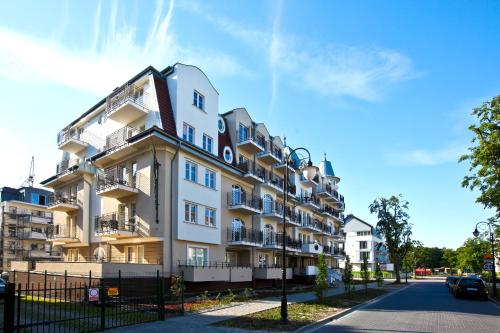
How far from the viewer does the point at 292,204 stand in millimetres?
45125

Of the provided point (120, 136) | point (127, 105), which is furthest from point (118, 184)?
point (127, 105)

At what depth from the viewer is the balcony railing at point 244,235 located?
3164 cm

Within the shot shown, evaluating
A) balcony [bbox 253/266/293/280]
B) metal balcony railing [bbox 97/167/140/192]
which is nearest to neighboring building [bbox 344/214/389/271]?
balcony [bbox 253/266/293/280]

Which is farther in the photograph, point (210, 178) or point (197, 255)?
point (210, 178)

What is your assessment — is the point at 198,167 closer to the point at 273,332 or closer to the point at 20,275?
the point at 20,275

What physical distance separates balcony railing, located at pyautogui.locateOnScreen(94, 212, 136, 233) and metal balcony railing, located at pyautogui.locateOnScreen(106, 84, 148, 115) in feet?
22.6

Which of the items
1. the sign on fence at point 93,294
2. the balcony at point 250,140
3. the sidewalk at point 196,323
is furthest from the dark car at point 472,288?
the sign on fence at point 93,294

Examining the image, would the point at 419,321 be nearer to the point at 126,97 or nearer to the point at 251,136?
the point at 126,97

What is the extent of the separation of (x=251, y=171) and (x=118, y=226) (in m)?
13.1

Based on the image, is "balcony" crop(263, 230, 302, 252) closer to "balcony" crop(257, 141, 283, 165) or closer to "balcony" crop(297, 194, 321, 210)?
"balcony" crop(257, 141, 283, 165)

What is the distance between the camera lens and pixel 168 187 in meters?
25.8

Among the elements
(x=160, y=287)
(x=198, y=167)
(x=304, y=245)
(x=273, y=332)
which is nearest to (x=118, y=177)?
(x=198, y=167)

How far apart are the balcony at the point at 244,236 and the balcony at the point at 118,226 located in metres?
7.70

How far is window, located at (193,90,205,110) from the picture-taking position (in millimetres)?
29413
